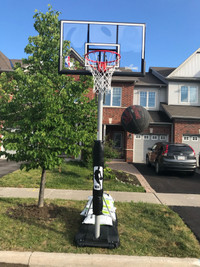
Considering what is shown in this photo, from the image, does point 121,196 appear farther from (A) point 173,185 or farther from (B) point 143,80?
(B) point 143,80

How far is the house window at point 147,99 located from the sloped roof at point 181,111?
85 cm

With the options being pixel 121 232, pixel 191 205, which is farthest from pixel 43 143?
pixel 191 205

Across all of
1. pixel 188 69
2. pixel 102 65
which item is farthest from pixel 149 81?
pixel 102 65

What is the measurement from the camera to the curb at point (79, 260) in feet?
11.1

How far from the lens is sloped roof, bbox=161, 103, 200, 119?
15.5m

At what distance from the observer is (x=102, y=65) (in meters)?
4.77

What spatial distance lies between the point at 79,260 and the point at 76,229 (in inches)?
41.5

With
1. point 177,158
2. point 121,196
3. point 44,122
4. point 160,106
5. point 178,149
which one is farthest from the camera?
point 160,106

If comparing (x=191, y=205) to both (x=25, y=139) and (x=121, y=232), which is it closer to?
(x=121, y=232)

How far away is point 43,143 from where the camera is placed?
5.18 metres

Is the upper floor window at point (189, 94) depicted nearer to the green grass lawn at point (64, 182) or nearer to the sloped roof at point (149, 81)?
the sloped roof at point (149, 81)

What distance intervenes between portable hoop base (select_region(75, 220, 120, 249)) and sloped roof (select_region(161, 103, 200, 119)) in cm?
1274

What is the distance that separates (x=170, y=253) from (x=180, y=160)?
7497mm

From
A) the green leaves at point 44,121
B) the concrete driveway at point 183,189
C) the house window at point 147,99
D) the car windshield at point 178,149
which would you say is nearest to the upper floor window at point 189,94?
the house window at point 147,99
